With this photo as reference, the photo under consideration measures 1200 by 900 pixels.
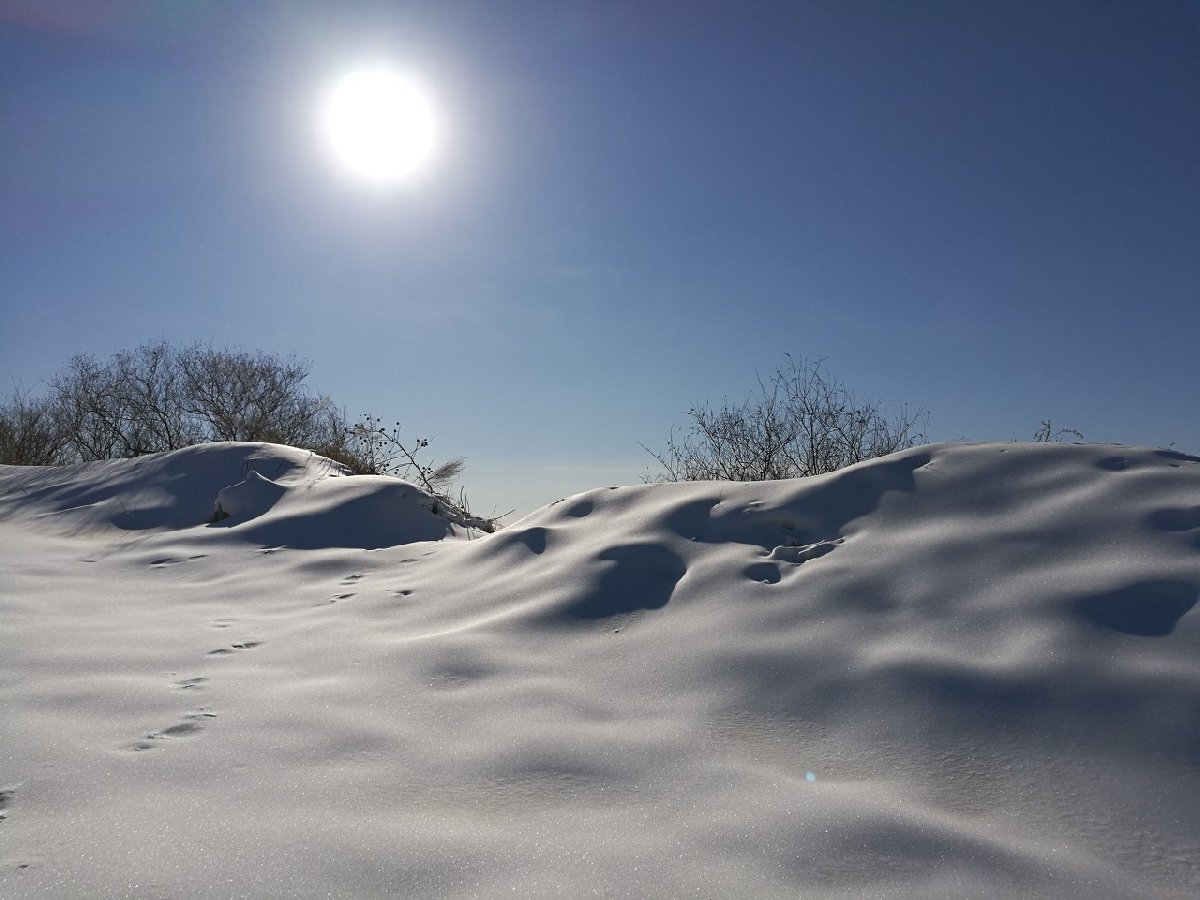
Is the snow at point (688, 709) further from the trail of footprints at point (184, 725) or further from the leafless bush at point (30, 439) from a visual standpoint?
the leafless bush at point (30, 439)

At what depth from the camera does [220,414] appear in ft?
49.9

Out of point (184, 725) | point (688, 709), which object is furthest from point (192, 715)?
point (688, 709)

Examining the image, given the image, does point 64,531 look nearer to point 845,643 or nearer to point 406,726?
point 406,726

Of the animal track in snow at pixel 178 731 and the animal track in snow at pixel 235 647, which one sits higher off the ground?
the animal track in snow at pixel 235 647

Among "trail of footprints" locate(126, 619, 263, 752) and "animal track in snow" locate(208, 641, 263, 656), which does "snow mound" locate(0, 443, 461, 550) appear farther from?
"trail of footprints" locate(126, 619, 263, 752)

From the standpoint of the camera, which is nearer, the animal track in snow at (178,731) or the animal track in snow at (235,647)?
the animal track in snow at (178,731)

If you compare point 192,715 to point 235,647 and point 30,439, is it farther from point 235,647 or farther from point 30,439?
point 30,439

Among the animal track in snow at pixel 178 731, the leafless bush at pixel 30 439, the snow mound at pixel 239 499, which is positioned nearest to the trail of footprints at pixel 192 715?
the animal track in snow at pixel 178 731

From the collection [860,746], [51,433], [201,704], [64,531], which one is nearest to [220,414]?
[51,433]

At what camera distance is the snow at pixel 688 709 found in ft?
3.55

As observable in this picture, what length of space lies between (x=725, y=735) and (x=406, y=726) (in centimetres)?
71

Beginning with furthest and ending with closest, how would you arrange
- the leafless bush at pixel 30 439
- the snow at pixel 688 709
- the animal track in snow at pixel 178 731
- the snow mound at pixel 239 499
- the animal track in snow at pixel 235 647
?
the leafless bush at pixel 30 439 < the snow mound at pixel 239 499 < the animal track in snow at pixel 235 647 < the animal track in snow at pixel 178 731 < the snow at pixel 688 709

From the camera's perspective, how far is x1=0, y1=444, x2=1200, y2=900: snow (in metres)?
1.08

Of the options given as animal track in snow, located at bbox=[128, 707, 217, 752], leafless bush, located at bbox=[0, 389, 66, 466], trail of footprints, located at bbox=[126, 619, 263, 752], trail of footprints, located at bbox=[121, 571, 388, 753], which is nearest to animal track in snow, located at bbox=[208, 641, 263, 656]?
trail of footprints, located at bbox=[121, 571, 388, 753]
